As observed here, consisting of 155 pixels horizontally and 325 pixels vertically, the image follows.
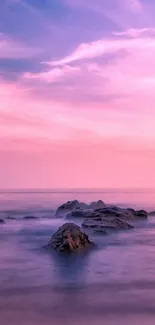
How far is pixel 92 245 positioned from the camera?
19.1m

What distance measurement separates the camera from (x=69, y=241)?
17906 mm

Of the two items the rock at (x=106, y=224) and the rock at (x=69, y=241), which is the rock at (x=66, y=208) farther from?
the rock at (x=69, y=241)

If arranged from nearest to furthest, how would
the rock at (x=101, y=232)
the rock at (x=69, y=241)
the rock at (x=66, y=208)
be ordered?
the rock at (x=69, y=241) → the rock at (x=101, y=232) → the rock at (x=66, y=208)

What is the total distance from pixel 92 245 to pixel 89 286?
7.62 meters

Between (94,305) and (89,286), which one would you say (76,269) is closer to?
(89,286)

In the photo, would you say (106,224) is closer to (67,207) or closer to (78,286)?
(78,286)

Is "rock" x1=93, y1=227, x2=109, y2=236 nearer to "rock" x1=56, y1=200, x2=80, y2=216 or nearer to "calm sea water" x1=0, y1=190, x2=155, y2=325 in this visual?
"calm sea water" x1=0, y1=190, x2=155, y2=325

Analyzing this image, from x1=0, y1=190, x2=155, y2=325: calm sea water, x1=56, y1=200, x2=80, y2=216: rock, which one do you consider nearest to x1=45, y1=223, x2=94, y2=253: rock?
x1=0, y1=190, x2=155, y2=325: calm sea water

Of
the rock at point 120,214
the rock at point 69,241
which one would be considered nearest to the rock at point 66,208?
the rock at point 120,214

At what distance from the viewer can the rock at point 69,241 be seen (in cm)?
1769

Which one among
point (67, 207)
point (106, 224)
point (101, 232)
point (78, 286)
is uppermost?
point (67, 207)

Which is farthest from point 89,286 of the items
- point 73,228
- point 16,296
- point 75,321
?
point 73,228

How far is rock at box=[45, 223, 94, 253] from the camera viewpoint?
17.7m

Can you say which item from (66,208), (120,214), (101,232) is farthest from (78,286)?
(66,208)
